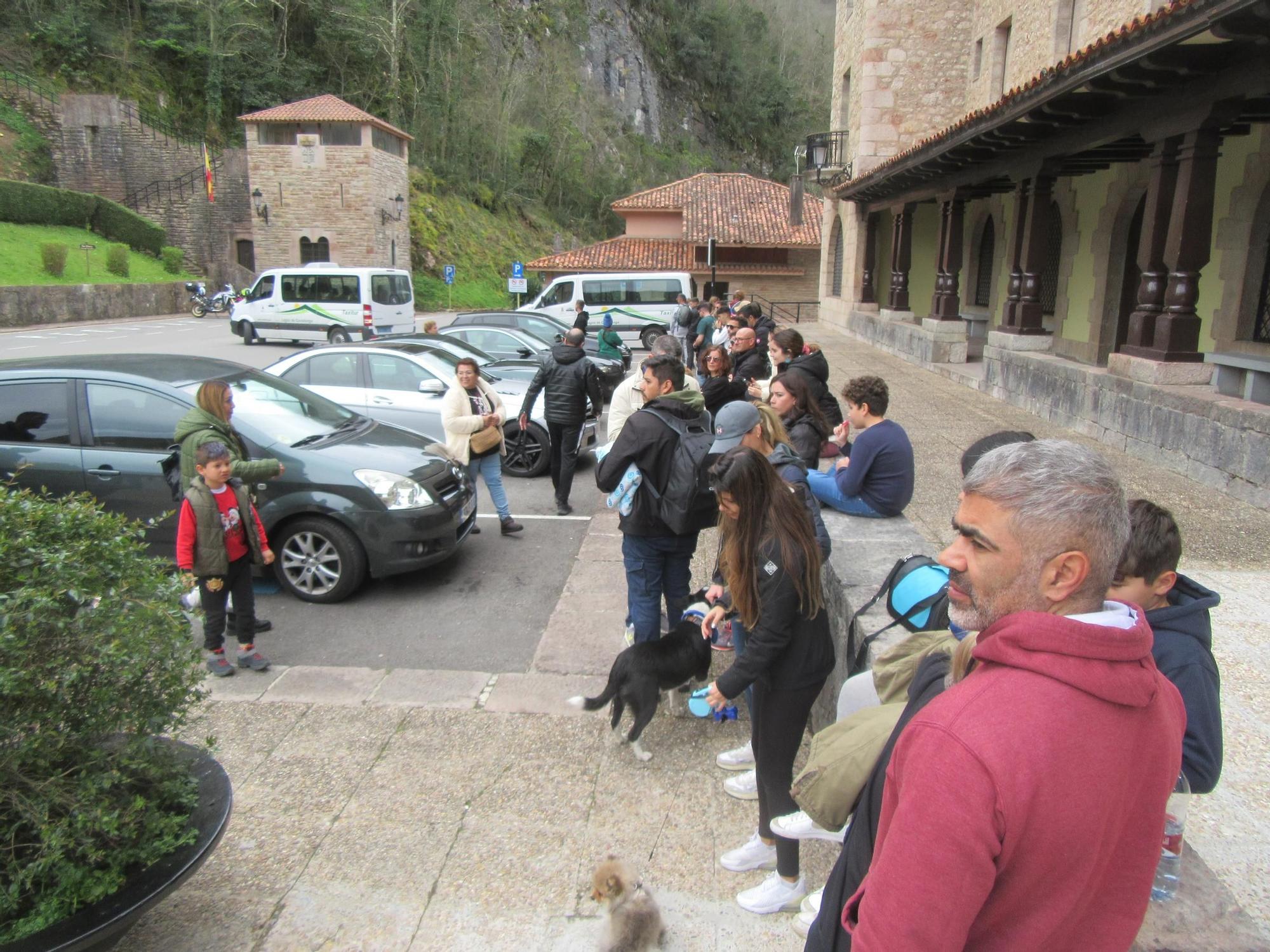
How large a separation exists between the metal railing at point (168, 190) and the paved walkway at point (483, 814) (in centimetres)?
4523

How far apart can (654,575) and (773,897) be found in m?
1.74

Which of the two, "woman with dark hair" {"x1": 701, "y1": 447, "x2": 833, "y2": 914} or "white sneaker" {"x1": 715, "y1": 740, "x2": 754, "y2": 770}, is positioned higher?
"woman with dark hair" {"x1": 701, "y1": 447, "x2": 833, "y2": 914}

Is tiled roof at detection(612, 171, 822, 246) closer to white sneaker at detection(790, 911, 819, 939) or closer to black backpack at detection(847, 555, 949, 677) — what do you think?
black backpack at detection(847, 555, 949, 677)

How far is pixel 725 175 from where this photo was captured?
4300 cm

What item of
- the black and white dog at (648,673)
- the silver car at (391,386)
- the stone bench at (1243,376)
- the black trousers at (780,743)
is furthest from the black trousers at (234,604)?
the stone bench at (1243,376)

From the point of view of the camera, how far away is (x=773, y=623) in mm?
2787

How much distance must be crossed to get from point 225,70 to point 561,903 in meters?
52.1

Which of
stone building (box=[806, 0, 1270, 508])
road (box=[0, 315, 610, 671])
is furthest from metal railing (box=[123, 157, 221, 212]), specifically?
road (box=[0, 315, 610, 671])

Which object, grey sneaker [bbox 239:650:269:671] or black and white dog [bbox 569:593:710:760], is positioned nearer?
black and white dog [bbox 569:593:710:760]

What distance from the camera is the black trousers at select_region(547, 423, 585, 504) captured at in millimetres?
7934

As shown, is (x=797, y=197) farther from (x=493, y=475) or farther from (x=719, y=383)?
(x=493, y=475)

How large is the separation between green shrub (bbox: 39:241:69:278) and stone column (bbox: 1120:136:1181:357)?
35088 millimetres

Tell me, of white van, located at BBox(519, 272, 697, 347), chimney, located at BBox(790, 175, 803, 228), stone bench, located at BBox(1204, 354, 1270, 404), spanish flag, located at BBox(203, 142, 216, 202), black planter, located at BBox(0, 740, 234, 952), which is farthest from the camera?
spanish flag, located at BBox(203, 142, 216, 202)

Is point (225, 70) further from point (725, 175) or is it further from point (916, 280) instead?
point (916, 280)
